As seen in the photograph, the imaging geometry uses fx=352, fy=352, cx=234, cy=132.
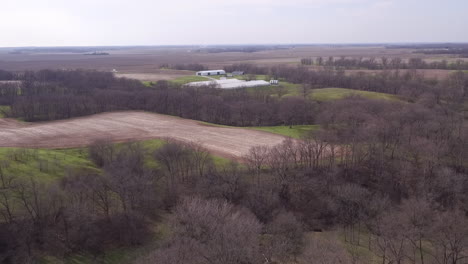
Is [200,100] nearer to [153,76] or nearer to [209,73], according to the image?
[153,76]

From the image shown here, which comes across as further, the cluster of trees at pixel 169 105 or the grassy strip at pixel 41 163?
the cluster of trees at pixel 169 105

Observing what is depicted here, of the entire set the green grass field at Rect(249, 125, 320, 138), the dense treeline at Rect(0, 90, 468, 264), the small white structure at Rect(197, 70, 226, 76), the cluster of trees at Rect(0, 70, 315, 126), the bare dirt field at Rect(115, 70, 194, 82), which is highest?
the small white structure at Rect(197, 70, 226, 76)

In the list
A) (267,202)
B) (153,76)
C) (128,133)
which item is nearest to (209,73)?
(153,76)

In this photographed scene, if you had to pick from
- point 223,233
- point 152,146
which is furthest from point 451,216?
point 152,146

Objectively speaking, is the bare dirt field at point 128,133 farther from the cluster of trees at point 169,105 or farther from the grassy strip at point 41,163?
the grassy strip at point 41,163

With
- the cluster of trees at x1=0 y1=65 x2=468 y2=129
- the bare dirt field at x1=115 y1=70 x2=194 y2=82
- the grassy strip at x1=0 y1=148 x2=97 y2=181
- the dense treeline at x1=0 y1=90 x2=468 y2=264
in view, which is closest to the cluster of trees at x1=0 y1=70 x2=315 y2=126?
the cluster of trees at x1=0 y1=65 x2=468 y2=129

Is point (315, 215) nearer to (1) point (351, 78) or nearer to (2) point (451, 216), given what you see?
(2) point (451, 216)

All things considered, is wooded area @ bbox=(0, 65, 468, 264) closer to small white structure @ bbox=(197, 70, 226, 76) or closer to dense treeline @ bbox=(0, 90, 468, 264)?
dense treeline @ bbox=(0, 90, 468, 264)

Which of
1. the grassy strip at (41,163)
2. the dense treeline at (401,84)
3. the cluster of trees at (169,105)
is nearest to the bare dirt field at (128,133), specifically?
the cluster of trees at (169,105)
